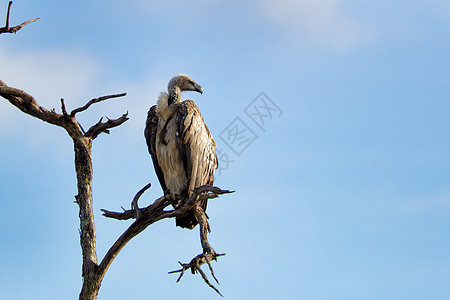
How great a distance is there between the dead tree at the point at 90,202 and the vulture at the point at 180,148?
28cm

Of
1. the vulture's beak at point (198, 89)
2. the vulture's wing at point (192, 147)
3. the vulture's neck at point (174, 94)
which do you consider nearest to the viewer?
the vulture's wing at point (192, 147)

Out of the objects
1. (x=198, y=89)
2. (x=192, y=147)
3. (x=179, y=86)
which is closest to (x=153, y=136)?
(x=192, y=147)

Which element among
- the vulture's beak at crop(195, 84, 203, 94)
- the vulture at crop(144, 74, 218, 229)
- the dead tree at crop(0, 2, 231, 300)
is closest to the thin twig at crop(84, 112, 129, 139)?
the dead tree at crop(0, 2, 231, 300)

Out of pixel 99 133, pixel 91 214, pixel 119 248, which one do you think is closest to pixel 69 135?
pixel 99 133

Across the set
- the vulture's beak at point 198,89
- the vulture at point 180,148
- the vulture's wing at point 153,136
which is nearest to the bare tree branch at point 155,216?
the vulture at point 180,148

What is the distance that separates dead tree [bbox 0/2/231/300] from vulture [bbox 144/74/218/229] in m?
0.28

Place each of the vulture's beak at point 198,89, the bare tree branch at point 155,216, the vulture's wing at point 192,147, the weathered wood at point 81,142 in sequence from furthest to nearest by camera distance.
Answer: the vulture's beak at point 198,89
the vulture's wing at point 192,147
the weathered wood at point 81,142
the bare tree branch at point 155,216

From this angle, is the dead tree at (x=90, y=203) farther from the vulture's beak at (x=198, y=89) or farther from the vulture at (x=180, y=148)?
the vulture's beak at (x=198, y=89)

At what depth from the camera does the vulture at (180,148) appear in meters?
8.08

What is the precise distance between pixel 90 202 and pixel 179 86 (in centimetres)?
216

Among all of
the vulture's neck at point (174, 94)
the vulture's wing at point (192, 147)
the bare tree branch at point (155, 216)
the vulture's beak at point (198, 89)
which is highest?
the vulture's beak at point (198, 89)

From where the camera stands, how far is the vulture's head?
8.61 meters

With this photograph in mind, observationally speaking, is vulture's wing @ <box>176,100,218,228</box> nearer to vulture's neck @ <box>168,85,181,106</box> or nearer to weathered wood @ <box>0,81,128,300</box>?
vulture's neck @ <box>168,85,181,106</box>

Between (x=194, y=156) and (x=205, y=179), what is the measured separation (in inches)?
16.4
